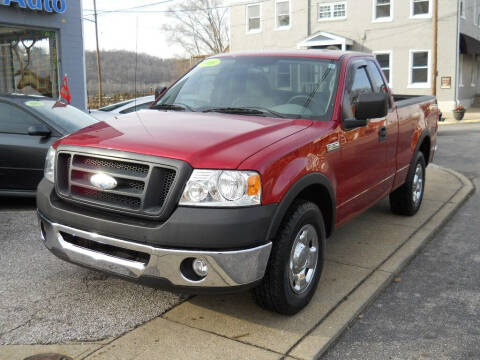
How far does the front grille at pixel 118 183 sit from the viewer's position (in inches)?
126

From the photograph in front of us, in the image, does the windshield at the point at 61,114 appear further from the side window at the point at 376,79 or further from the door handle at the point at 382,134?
the door handle at the point at 382,134

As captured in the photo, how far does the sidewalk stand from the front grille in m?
0.83

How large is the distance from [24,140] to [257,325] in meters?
4.21

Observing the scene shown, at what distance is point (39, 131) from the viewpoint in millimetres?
6445

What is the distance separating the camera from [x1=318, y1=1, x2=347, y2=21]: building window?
93.3ft

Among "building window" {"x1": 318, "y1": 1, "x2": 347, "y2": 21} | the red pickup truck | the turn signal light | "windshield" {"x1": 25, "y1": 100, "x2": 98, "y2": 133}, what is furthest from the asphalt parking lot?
"building window" {"x1": 318, "y1": 1, "x2": 347, "y2": 21}

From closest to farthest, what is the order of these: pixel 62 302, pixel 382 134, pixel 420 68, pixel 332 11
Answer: pixel 62 302 → pixel 382 134 → pixel 420 68 → pixel 332 11

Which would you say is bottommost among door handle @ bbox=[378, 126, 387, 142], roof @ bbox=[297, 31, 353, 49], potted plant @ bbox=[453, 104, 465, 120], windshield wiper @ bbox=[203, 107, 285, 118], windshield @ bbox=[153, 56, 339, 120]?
potted plant @ bbox=[453, 104, 465, 120]

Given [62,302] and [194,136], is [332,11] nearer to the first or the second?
[194,136]

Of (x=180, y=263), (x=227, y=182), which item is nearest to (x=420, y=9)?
(x=227, y=182)

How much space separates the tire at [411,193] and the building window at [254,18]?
2569 cm

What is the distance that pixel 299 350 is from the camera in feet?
10.7

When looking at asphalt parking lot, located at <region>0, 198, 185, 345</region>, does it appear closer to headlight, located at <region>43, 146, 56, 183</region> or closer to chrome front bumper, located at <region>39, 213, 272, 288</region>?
chrome front bumper, located at <region>39, 213, 272, 288</region>

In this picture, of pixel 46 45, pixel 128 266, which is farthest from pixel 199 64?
pixel 46 45
